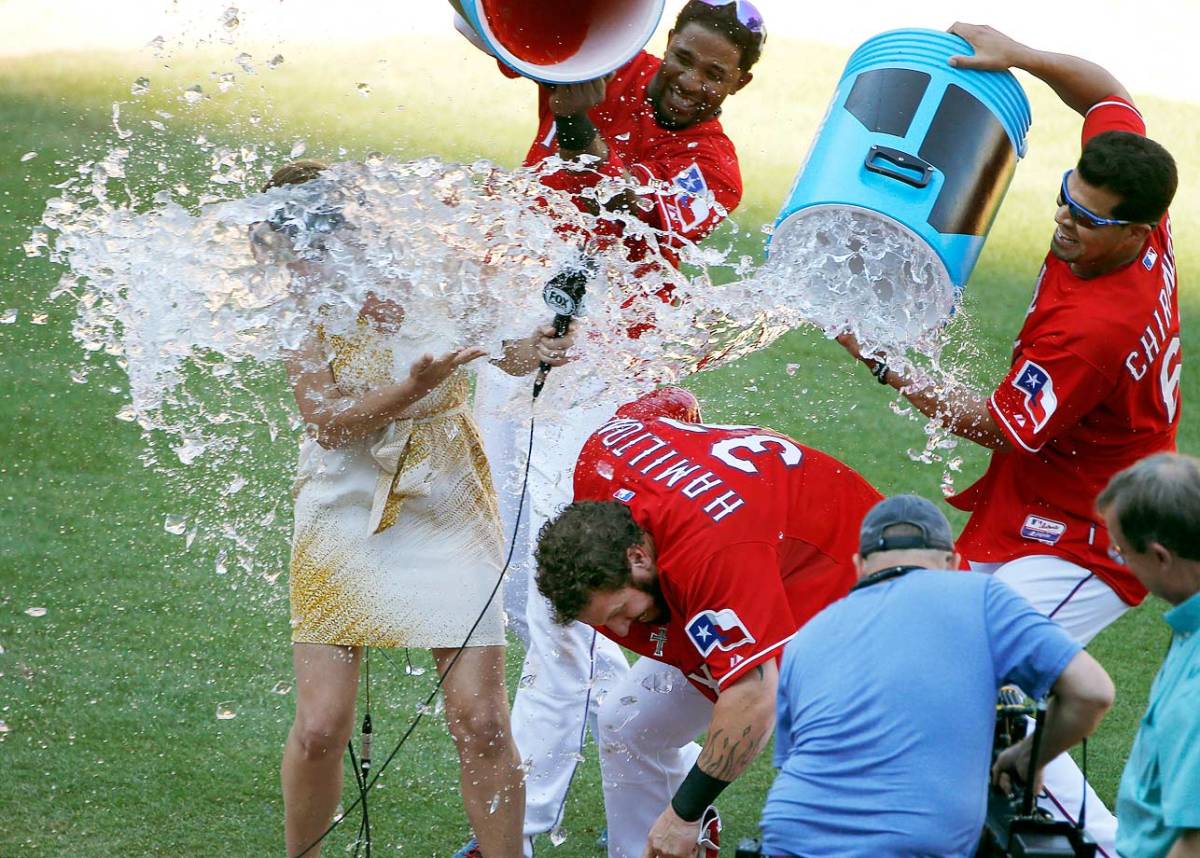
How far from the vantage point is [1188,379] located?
28.2 feet

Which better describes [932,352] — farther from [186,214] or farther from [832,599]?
[186,214]

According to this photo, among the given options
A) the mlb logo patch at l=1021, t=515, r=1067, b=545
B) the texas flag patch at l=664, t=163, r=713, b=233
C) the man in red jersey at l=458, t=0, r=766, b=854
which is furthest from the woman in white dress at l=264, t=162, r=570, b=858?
the mlb logo patch at l=1021, t=515, r=1067, b=545

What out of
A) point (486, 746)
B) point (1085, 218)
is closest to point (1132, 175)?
point (1085, 218)

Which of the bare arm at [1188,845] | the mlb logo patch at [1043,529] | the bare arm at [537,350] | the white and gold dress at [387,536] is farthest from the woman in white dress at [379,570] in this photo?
the bare arm at [1188,845]

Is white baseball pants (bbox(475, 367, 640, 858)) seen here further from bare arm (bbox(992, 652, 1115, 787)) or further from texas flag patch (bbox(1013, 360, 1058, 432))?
bare arm (bbox(992, 652, 1115, 787))

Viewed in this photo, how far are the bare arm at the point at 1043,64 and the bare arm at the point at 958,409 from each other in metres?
A: 0.82

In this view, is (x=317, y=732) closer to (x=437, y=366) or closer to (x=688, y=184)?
(x=437, y=366)

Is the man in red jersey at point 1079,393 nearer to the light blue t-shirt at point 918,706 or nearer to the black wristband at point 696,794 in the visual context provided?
the black wristband at point 696,794

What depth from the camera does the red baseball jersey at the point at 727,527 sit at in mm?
3199

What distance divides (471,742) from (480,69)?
1066 cm

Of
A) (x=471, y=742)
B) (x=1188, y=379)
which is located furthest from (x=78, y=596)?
(x=1188, y=379)

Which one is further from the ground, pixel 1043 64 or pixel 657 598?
pixel 1043 64

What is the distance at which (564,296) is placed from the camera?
12.4ft

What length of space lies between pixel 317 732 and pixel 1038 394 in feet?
6.12
